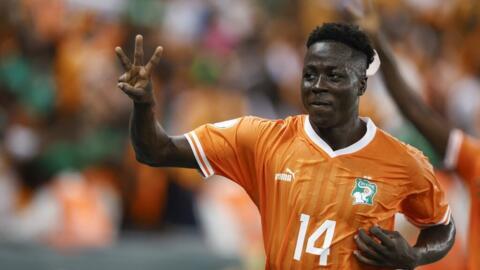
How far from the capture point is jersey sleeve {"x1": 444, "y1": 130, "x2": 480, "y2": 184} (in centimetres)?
652

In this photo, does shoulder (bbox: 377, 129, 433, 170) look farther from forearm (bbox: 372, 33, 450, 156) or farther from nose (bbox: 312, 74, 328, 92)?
forearm (bbox: 372, 33, 450, 156)

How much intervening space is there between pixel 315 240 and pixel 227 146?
60cm

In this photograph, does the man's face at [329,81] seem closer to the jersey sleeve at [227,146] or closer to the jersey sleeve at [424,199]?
the jersey sleeve at [227,146]

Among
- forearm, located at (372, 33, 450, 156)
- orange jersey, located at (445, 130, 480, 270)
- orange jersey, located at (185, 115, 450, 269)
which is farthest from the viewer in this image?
forearm, located at (372, 33, 450, 156)

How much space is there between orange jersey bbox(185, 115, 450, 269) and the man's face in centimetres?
21

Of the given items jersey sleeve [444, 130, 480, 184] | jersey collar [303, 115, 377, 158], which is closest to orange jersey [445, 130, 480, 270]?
jersey sleeve [444, 130, 480, 184]

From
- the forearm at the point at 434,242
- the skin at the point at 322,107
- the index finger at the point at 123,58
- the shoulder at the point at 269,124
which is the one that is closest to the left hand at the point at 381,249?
the skin at the point at 322,107

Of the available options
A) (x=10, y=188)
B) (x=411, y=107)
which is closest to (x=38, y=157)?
(x=10, y=188)

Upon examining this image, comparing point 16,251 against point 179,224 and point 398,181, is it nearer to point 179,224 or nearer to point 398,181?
point 179,224

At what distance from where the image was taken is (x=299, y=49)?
1294 cm

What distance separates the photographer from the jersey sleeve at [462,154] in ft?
21.4

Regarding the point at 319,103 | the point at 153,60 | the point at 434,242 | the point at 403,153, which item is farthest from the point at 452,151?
the point at 153,60

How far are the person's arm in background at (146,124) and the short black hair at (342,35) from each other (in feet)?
2.36

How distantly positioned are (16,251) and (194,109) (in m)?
2.72
